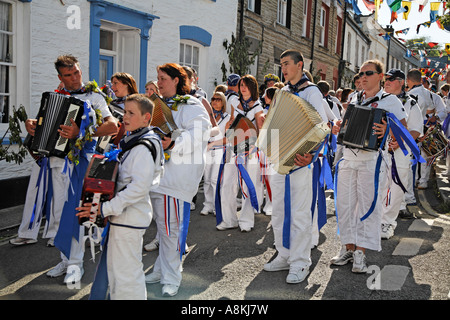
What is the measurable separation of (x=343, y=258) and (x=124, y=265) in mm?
2583

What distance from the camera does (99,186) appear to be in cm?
313

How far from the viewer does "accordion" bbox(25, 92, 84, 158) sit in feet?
14.1

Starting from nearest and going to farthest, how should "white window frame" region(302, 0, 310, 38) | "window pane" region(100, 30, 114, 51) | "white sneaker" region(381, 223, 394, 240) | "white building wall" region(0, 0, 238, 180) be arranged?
"white sneaker" region(381, 223, 394, 240) < "white building wall" region(0, 0, 238, 180) < "window pane" region(100, 30, 114, 51) < "white window frame" region(302, 0, 310, 38)

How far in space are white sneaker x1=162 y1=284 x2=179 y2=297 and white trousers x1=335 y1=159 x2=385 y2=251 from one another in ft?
6.44

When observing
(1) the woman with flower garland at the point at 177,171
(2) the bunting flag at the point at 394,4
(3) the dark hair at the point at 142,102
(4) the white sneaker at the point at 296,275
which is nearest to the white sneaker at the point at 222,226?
(4) the white sneaker at the point at 296,275

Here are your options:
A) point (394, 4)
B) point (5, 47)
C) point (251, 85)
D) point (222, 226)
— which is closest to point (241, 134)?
point (251, 85)

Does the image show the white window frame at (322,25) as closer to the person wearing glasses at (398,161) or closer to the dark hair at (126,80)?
the person wearing glasses at (398,161)

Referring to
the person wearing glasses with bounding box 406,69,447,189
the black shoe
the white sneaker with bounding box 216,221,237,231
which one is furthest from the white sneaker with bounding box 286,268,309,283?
the person wearing glasses with bounding box 406,69,447,189

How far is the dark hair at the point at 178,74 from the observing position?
161 inches

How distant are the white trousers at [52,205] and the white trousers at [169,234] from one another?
1.21 m

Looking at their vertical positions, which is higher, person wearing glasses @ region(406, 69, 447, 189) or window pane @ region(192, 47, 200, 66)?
window pane @ region(192, 47, 200, 66)

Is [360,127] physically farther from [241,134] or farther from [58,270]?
[58,270]

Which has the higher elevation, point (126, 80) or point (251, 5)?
point (251, 5)

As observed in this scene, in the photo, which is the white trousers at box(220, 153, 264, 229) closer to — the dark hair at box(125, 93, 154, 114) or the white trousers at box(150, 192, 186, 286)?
the white trousers at box(150, 192, 186, 286)
